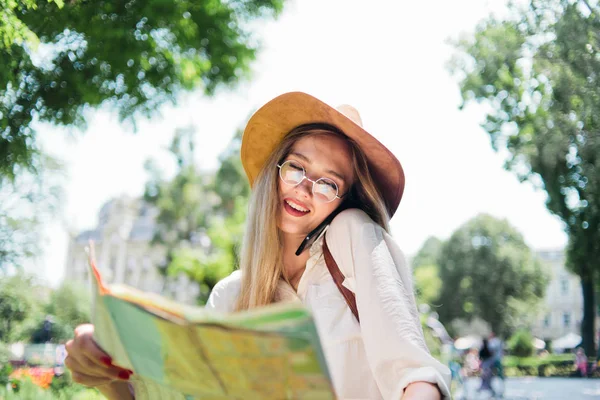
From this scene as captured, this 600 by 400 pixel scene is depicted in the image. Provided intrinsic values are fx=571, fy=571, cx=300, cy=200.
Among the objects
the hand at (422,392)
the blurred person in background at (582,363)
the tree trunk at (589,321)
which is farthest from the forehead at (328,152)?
the blurred person in background at (582,363)

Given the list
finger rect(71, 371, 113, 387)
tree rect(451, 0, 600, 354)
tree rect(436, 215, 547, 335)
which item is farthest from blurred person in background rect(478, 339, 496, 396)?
tree rect(436, 215, 547, 335)

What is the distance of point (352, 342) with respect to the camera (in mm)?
1443

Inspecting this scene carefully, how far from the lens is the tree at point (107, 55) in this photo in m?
2.57

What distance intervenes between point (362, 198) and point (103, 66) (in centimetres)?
236

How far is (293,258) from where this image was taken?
6.03 ft

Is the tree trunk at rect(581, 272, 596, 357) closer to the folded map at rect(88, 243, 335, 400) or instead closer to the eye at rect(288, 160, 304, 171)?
the eye at rect(288, 160, 304, 171)

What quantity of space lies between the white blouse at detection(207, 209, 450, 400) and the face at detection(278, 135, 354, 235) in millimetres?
121

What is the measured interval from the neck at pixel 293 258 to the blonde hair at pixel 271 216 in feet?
0.08

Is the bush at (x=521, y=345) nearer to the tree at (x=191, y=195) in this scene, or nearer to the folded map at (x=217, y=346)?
the tree at (x=191, y=195)

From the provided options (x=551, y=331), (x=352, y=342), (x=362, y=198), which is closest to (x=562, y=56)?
(x=362, y=198)

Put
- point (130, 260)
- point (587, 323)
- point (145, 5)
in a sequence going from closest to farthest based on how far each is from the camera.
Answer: point (145, 5)
point (587, 323)
point (130, 260)

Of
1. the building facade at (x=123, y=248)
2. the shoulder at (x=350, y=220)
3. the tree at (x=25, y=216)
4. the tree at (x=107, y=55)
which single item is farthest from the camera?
the building facade at (x=123, y=248)

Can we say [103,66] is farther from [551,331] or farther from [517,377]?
[551,331]

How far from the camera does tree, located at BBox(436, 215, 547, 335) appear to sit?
42.9m
